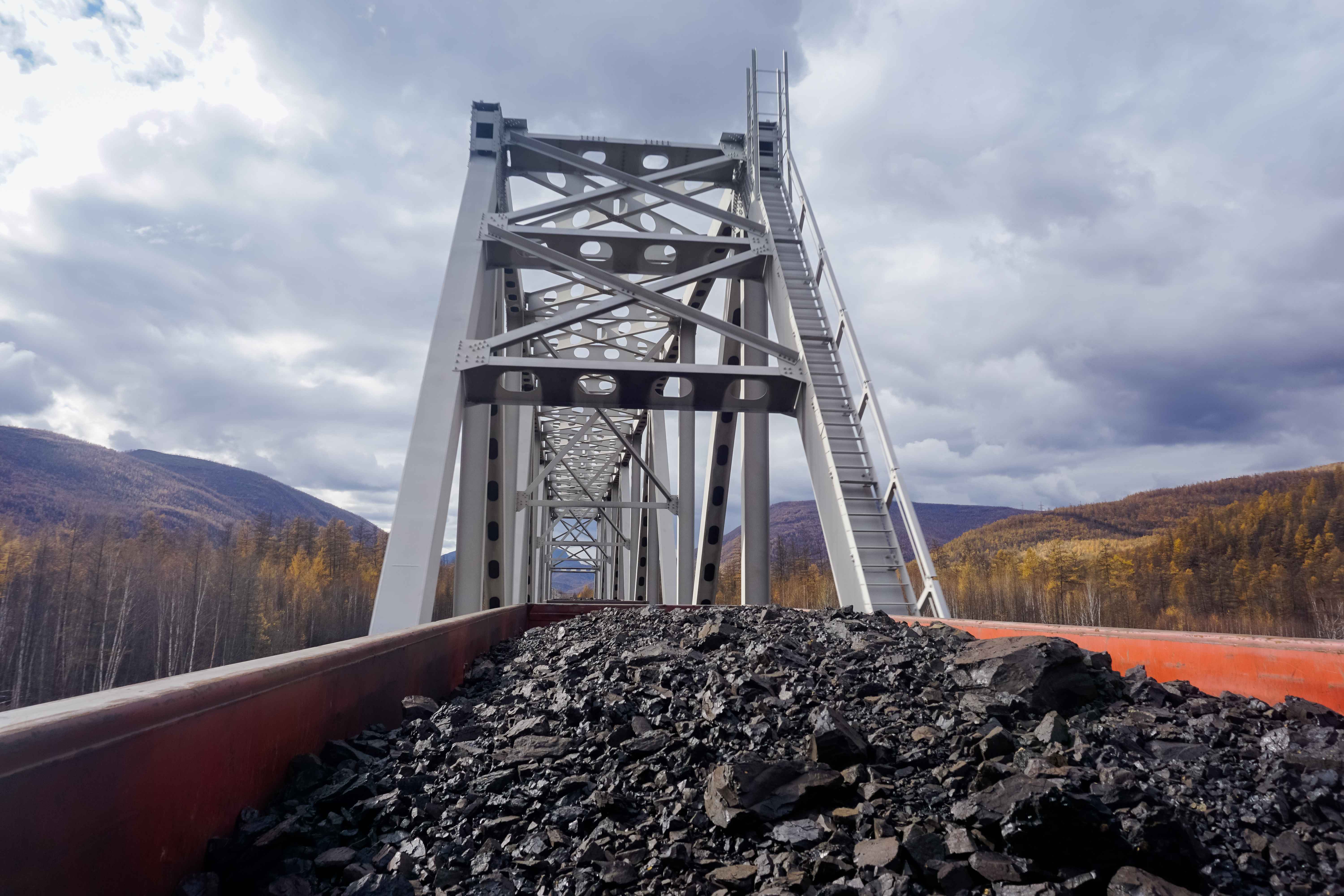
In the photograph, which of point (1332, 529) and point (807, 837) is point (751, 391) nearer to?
point (807, 837)

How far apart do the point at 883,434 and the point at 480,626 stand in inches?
133

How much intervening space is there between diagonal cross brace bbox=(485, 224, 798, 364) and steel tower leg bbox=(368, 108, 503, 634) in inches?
14.4

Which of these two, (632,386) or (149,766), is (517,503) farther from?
(149,766)

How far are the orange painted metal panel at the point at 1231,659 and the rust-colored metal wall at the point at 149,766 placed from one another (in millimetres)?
2616

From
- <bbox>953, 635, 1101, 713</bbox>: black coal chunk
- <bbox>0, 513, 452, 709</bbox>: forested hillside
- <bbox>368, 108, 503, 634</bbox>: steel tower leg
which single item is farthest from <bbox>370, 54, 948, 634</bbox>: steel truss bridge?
<bbox>0, 513, 452, 709</bbox>: forested hillside

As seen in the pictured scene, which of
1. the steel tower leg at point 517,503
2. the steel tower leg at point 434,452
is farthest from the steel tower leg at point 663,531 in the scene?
the steel tower leg at point 434,452

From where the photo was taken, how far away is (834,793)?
1.79 meters

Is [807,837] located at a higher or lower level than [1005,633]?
lower

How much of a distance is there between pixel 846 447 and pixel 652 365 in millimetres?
1896

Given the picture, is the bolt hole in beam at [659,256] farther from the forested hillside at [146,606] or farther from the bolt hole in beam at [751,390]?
the forested hillside at [146,606]

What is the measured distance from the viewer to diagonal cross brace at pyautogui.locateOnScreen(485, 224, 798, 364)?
22.2 feet

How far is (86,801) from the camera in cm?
118

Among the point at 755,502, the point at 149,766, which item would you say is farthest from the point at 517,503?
the point at 149,766

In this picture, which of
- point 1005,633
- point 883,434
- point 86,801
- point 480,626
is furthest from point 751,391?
point 86,801
